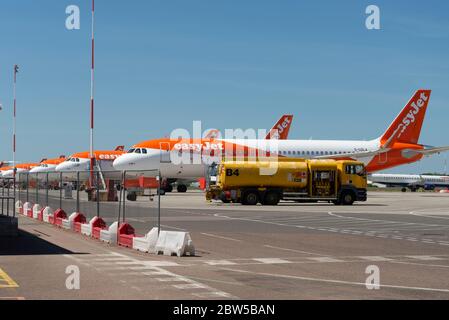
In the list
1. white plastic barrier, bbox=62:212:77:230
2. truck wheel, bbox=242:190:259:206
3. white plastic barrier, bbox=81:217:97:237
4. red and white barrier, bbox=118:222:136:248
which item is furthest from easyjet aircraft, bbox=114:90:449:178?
red and white barrier, bbox=118:222:136:248

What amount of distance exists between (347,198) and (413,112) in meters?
21.1

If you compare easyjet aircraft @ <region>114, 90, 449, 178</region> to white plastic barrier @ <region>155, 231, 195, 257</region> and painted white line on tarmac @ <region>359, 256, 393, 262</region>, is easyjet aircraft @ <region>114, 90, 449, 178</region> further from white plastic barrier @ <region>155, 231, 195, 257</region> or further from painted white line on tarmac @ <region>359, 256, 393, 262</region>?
painted white line on tarmac @ <region>359, 256, 393, 262</region>

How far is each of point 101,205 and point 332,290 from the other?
12.2 metres

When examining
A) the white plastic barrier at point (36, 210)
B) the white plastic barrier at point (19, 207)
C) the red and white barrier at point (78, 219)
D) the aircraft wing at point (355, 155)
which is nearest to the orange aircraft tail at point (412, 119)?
→ the aircraft wing at point (355, 155)

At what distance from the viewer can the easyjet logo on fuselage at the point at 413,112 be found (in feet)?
215

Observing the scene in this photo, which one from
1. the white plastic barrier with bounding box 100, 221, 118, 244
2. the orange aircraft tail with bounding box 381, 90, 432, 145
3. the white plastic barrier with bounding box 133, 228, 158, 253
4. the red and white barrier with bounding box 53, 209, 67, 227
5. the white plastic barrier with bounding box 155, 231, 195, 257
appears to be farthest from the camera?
the orange aircraft tail with bounding box 381, 90, 432, 145

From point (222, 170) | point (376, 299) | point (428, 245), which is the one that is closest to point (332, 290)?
point (376, 299)

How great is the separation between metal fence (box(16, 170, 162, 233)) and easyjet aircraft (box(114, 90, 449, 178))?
27.5 m

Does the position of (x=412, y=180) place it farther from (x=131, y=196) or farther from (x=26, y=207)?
(x=131, y=196)

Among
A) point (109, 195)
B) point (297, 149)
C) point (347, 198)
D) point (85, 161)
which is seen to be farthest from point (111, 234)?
point (85, 161)

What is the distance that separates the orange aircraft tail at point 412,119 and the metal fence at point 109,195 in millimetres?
41023

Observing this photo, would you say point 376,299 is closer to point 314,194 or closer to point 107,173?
point 107,173

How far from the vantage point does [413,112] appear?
215 feet

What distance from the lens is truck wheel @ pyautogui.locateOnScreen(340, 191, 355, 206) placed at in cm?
4766
